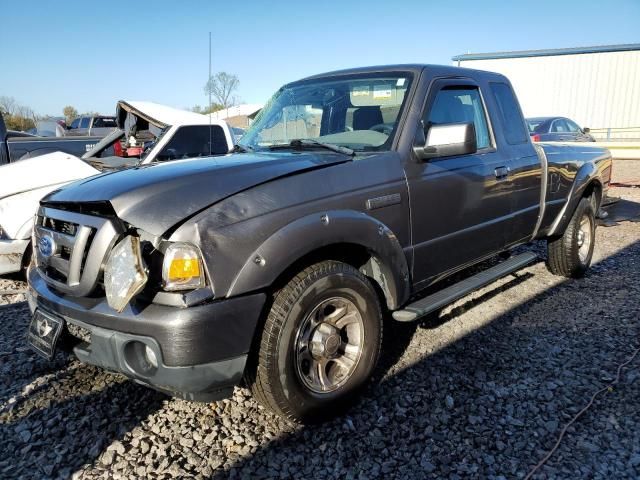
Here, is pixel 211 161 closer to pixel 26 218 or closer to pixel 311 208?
pixel 311 208

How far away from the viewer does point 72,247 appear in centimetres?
232

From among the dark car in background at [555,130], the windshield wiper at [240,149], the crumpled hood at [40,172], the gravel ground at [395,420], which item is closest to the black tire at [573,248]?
the gravel ground at [395,420]

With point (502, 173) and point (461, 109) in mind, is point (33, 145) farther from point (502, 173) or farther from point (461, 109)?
point (502, 173)

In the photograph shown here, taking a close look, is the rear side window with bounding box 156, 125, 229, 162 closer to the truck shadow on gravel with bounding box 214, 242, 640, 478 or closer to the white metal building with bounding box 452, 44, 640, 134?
the truck shadow on gravel with bounding box 214, 242, 640, 478

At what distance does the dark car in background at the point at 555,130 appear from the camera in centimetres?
1399

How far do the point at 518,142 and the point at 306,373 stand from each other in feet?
9.08

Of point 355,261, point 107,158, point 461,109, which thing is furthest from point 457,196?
point 107,158

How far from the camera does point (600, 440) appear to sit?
250 cm

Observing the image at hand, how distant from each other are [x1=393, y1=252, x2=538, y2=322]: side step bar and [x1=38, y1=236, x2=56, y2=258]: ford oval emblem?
6.27ft

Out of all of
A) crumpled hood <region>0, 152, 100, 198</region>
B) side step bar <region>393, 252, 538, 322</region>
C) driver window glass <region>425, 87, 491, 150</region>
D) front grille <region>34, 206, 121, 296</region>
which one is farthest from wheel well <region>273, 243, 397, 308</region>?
crumpled hood <region>0, 152, 100, 198</region>

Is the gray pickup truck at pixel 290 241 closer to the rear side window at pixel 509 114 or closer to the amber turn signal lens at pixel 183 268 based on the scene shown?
the amber turn signal lens at pixel 183 268

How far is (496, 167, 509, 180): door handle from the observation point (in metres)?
3.71

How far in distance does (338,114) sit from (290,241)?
1.51 meters

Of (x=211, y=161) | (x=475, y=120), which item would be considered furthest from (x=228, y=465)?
(x=475, y=120)
